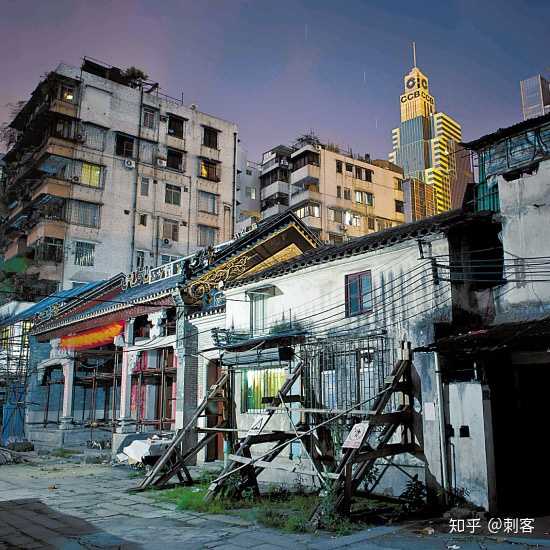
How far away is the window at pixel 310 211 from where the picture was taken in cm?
4947

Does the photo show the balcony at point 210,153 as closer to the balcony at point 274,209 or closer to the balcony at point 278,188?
the balcony at point 278,188

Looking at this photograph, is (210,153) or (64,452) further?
(210,153)

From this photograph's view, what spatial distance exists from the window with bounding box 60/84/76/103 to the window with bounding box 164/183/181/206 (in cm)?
939

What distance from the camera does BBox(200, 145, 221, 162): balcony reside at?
4734cm

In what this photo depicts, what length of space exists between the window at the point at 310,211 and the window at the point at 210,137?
9109 millimetres

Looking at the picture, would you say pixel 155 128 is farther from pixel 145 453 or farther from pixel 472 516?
pixel 472 516

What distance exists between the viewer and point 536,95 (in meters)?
20.3

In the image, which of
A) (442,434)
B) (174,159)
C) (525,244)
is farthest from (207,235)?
(442,434)

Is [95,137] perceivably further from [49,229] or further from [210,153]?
[210,153]

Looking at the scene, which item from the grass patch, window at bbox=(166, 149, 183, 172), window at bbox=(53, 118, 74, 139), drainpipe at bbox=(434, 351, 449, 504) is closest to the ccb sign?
window at bbox=(166, 149, 183, 172)

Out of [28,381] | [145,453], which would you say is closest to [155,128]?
[28,381]

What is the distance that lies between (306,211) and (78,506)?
125ft

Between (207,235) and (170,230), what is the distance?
330cm

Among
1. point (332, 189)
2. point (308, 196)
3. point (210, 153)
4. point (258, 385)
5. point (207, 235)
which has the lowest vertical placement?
point (258, 385)
